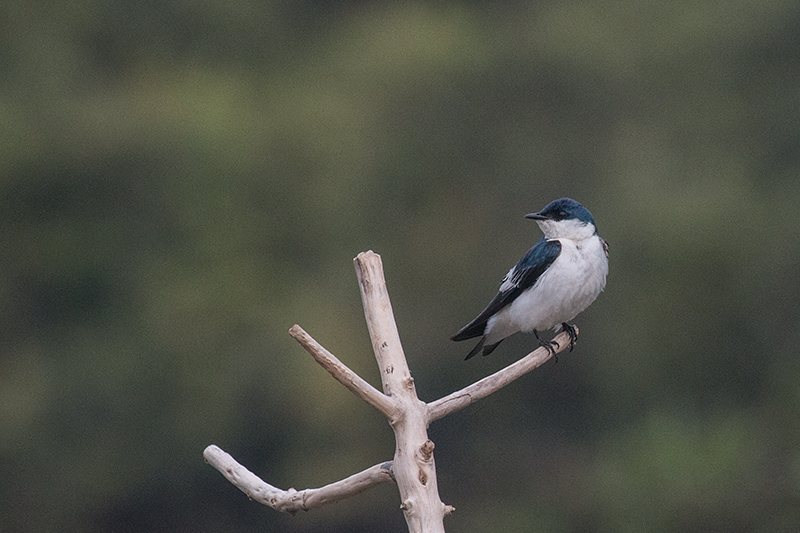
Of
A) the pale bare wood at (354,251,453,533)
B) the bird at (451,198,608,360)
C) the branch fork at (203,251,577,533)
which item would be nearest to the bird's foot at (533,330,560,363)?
the bird at (451,198,608,360)

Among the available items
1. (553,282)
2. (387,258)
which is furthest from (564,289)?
(387,258)

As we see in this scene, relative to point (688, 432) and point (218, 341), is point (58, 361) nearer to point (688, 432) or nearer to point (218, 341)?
point (218, 341)

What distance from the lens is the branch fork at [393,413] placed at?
179 centimetres

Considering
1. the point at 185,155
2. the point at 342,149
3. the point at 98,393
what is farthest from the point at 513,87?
the point at 98,393

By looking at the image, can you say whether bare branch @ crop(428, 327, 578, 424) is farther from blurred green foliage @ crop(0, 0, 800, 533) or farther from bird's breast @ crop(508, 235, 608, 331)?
blurred green foliage @ crop(0, 0, 800, 533)

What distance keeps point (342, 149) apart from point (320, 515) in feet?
9.34

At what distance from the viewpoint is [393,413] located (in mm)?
1875

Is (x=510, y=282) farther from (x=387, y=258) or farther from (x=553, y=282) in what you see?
(x=387, y=258)

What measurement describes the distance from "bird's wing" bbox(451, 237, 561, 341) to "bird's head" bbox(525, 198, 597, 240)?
0.05m

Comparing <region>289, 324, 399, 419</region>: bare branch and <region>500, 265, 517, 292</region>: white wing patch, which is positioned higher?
<region>500, 265, 517, 292</region>: white wing patch

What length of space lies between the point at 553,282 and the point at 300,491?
2.68ft

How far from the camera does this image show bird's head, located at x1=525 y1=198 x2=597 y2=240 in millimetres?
2467

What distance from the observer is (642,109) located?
26.5 ft

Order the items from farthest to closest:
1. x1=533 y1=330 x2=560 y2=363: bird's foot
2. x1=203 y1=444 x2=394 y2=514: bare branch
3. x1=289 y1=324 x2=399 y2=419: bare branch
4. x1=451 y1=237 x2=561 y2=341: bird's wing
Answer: x1=451 y1=237 x2=561 y2=341: bird's wing
x1=533 y1=330 x2=560 y2=363: bird's foot
x1=203 y1=444 x2=394 y2=514: bare branch
x1=289 y1=324 x2=399 y2=419: bare branch
